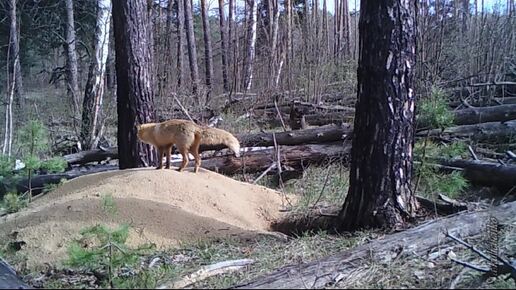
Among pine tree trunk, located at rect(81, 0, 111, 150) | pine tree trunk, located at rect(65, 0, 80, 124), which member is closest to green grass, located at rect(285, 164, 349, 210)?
pine tree trunk, located at rect(81, 0, 111, 150)

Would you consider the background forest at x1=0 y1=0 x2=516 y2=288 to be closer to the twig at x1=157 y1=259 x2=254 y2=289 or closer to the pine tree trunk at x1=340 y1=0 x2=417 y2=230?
the twig at x1=157 y1=259 x2=254 y2=289

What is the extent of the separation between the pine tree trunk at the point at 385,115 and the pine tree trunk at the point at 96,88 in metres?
7.43

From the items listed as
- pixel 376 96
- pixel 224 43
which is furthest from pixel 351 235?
pixel 224 43

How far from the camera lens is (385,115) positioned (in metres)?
4.66

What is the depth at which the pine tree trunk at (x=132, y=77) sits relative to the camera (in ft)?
24.1

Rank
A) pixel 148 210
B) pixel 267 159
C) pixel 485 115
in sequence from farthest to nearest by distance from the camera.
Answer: pixel 485 115 < pixel 267 159 < pixel 148 210

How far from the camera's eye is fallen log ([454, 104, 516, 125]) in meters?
9.55

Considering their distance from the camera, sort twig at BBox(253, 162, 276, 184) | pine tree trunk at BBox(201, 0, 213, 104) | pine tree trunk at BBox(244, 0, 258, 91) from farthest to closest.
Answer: pine tree trunk at BBox(201, 0, 213, 104)
pine tree trunk at BBox(244, 0, 258, 91)
twig at BBox(253, 162, 276, 184)

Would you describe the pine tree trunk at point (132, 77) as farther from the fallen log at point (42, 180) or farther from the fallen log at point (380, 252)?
the fallen log at point (380, 252)

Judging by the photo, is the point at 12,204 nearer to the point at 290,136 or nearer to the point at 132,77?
the point at 132,77

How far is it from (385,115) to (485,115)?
5815mm

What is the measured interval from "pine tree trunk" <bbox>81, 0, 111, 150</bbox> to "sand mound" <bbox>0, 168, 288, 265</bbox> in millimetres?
4521

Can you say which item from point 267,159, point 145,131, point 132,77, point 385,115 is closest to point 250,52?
point 267,159

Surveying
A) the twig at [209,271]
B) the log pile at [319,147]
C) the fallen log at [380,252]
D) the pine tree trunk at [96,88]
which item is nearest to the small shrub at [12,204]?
the log pile at [319,147]
